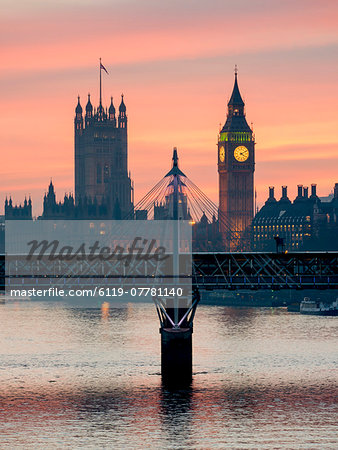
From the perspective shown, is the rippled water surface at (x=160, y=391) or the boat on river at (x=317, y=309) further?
the boat on river at (x=317, y=309)

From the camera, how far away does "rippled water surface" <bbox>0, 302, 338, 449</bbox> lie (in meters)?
56.2

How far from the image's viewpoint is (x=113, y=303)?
17150cm

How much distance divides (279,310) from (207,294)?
111ft

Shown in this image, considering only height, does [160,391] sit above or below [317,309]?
above

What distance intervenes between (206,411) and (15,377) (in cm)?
1849

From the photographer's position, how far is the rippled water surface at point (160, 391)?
5625 cm

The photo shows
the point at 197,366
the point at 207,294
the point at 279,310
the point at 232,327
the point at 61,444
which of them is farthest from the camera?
the point at 207,294

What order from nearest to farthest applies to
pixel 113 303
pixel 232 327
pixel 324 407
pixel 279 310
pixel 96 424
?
pixel 96 424
pixel 324 407
pixel 232 327
pixel 279 310
pixel 113 303

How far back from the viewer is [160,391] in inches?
2692

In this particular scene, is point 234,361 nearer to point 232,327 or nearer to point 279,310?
point 232,327

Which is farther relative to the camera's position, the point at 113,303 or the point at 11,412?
the point at 113,303

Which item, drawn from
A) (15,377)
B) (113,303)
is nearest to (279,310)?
(113,303)

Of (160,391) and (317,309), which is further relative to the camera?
(317,309)

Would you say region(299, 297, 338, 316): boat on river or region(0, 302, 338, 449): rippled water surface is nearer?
region(0, 302, 338, 449): rippled water surface
